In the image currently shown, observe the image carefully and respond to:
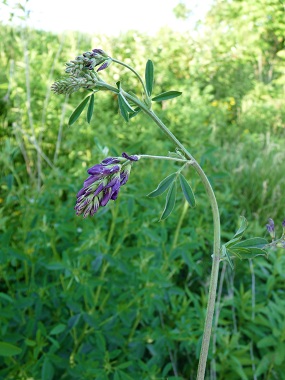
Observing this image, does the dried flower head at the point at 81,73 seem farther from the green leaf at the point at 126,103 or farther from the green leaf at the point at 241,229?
the green leaf at the point at 241,229

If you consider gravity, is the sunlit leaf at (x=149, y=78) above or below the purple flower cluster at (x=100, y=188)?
above

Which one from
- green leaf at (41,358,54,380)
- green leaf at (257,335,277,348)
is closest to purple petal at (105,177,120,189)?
green leaf at (41,358,54,380)

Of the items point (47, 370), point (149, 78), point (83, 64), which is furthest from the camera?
point (47, 370)

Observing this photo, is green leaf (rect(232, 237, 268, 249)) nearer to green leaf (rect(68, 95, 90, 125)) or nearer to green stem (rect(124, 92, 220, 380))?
green stem (rect(124, 92, 220, 380))

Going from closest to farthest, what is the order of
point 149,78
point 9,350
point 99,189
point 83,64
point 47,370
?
point 99,189
point 83,64
point 149,78
point 9,350
point 47,370

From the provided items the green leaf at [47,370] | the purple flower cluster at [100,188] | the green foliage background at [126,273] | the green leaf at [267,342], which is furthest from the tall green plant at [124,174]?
the green leaf at [267,342]

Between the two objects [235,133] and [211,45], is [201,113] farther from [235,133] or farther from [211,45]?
[211,45]

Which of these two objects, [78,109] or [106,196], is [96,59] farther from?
[106,196]

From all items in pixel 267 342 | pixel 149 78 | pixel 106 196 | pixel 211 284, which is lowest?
pixel 267 342

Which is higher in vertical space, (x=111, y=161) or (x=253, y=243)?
(x=111, y=161)

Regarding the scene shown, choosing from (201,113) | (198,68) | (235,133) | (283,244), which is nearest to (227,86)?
(198,68)

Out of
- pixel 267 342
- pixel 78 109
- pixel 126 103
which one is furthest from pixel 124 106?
pixel 267 342

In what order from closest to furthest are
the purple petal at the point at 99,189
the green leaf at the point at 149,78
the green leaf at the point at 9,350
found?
the purple petal at the point at 99,189 < the green leaf at the point at 149,78 < the green leaf at the point at 9,350

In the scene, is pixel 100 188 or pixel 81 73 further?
pixel 81 73
